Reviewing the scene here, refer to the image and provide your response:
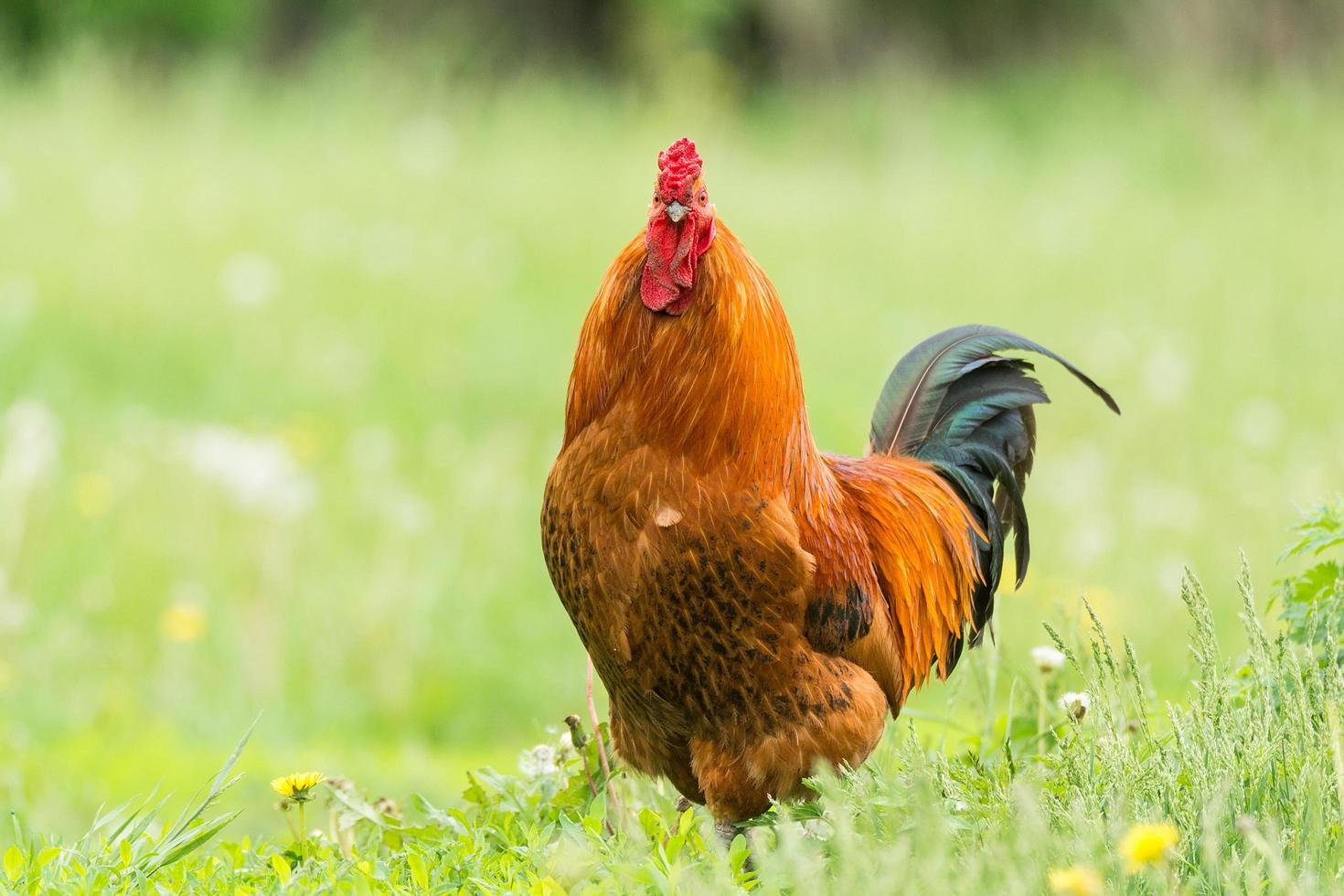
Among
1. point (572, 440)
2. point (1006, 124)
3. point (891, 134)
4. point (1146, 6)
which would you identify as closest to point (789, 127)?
point (891, 134)

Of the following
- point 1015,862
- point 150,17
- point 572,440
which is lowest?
point 1015,862

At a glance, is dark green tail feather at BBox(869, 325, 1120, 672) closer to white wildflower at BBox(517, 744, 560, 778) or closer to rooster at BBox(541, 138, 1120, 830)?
rooster at BBox(541, 138, 1120, 830)

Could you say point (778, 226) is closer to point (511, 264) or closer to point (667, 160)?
point (511, 264)

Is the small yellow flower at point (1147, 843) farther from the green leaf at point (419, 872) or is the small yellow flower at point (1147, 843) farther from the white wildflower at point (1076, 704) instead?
the green leaf at point (419, 872)

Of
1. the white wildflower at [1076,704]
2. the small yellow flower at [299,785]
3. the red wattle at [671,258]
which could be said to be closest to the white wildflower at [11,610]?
the small yellow flower at [299,785]

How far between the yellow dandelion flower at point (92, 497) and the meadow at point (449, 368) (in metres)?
0.04

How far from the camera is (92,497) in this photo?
21.7ft

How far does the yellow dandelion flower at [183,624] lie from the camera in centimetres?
538

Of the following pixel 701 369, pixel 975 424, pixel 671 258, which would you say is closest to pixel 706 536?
pixel 701 369

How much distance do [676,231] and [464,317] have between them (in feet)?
21.8

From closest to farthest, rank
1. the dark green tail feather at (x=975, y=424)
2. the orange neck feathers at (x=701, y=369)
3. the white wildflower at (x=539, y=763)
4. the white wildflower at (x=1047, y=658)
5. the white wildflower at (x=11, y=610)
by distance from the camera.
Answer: the orange neck feathers at (x=701, y=369), the white wildflower at (x=539, y=763), the white wildflower at (x=1047, y=658), the dark green tail feather at (x=975, y=424), the white wildflower at (x=11, y=610)

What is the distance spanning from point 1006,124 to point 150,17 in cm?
971

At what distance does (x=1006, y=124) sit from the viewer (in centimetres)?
1580

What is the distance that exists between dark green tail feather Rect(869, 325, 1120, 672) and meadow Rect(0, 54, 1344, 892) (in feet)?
1.00
